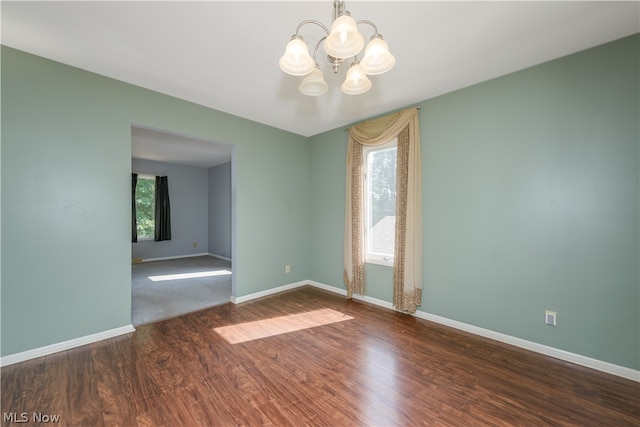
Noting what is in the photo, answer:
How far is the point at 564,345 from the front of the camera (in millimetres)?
2258

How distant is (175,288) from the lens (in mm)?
4332

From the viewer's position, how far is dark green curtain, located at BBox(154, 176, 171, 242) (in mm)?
6996

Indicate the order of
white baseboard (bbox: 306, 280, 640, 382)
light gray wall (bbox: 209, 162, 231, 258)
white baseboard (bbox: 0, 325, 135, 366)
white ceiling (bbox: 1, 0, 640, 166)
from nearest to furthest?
white ceiling (bbox: 1, 0, 640, 166) → white baseboard (bbox: 306, 280, 640, 382) → white baseboard (bbox: 0, 325, 135, 366) → light gray wall (bbox: 209, 162, 231, 258)

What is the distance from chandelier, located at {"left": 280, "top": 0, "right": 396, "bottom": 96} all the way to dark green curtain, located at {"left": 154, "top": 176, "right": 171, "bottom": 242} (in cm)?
675

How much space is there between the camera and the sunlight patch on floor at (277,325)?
2691 mm

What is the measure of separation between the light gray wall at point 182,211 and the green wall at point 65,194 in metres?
4.77

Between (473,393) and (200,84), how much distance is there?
12.3ft

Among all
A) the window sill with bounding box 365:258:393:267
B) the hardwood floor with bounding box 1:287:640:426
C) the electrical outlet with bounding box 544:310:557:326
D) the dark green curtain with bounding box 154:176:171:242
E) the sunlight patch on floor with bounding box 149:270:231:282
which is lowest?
the hardwood floor with bounding box 1:287:640:426

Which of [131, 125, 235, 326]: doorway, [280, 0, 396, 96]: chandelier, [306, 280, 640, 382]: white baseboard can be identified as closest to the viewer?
[280, 0, 396, 96]: chandelier

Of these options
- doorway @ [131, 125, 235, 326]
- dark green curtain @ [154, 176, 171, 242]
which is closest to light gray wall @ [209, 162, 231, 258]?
doorway @ [131, 125, 235, 326]

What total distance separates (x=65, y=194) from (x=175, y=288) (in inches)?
95.6

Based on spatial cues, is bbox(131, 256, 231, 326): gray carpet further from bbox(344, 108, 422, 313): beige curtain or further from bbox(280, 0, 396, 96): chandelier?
bbox(280, 0, 396, 96): chandelier

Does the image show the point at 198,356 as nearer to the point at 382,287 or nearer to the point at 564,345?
the point at 382,287

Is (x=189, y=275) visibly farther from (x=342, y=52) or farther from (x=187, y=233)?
(x=342, y=52)
